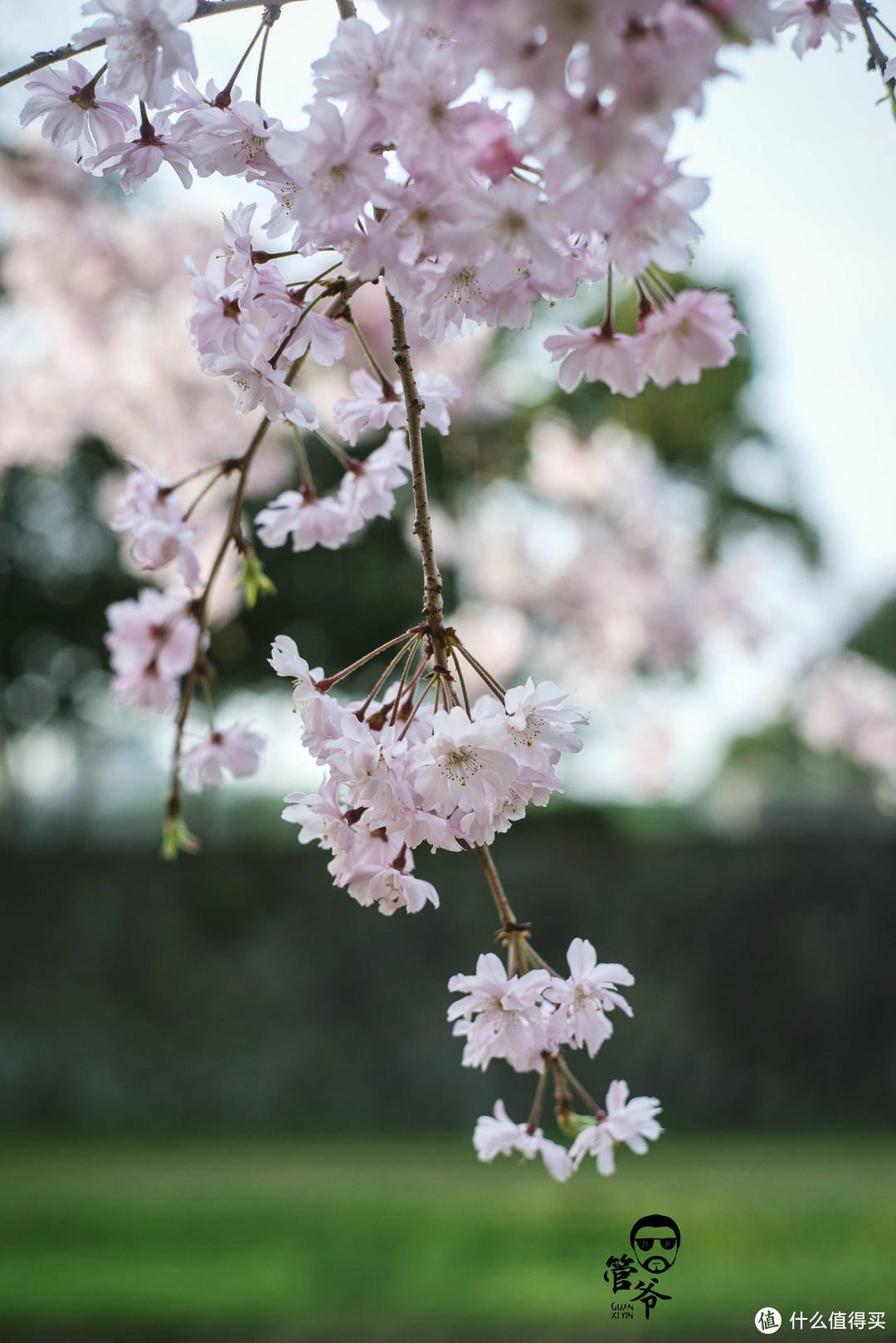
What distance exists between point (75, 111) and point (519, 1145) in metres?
0.87

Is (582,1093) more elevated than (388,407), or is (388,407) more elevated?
(388,407)

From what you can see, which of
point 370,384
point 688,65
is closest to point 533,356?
point 370,384

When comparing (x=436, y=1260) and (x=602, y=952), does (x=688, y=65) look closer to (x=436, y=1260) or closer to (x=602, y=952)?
(x=436, y=1260)

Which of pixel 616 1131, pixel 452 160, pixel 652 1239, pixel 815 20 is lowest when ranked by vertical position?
pixel 616 1131

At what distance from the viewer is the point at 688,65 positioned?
466 mm

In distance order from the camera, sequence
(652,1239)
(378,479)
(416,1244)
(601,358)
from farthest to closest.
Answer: (416,1244), (652,1239), (378,479), (601,358)

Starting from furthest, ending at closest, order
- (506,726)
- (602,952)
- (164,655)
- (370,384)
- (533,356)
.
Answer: (533,356) → (602,952) → (370,384) → (164,655) → (506,726)

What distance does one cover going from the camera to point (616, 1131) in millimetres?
873

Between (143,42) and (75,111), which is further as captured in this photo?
(75,111)

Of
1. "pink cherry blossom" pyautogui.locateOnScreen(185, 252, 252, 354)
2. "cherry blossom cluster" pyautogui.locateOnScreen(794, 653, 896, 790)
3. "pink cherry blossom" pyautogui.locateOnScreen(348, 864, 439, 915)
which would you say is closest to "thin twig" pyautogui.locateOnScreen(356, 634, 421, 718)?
"pink cherry blossom" pyautogui.locateOnScreen(348, 864, 439, 915)

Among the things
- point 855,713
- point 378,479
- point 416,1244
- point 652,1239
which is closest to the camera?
point 378,479

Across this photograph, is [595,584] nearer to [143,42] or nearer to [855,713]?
[855,713]

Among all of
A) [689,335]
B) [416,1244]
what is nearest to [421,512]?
[689,335]

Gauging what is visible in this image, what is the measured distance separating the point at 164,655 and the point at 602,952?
6257 millimetres
